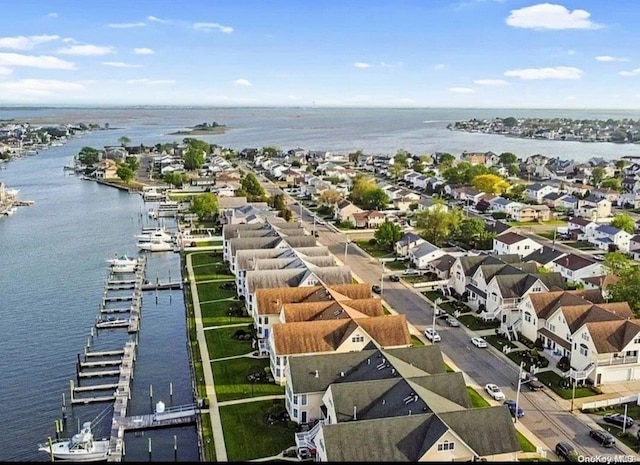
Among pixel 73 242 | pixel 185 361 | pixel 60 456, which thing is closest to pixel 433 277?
pixel 185 361

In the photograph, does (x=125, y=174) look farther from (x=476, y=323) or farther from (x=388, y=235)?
(x=476, y=323)

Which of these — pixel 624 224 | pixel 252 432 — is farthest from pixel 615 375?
pixel 624 224

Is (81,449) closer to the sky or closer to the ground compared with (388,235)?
closer to the ground

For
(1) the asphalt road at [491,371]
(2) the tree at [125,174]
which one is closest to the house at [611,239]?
(1) the asphalt road at [491,371]

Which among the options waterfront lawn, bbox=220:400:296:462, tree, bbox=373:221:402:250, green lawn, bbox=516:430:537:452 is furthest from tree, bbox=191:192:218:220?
green lawn, bbox=516:430:537:452

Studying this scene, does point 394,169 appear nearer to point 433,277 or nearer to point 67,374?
point 433,277
